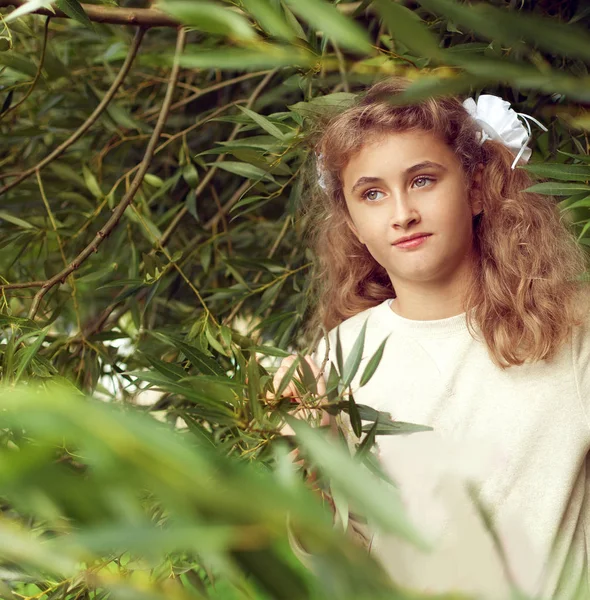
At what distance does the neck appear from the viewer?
112 centimetres

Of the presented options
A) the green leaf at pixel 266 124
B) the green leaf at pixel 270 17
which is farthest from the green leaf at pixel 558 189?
the green leaf at pixel 270 17

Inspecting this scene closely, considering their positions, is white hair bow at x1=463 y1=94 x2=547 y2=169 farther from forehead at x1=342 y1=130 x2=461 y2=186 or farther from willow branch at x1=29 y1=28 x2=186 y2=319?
willow branch at x1=29 y1=28 x2=186 y2=319

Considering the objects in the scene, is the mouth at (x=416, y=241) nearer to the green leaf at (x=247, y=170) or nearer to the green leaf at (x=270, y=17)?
the green leaf at (x=247, y=170)

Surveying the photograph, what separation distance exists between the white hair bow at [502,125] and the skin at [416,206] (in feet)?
0.28

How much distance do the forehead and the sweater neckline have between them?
0.21 meters

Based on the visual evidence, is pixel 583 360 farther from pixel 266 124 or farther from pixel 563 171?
pixel 266 124

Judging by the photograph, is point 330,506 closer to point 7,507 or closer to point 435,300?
point 435,300

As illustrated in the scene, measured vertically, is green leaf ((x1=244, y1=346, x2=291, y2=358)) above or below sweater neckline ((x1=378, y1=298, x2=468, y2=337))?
below

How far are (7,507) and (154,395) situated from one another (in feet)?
1.62

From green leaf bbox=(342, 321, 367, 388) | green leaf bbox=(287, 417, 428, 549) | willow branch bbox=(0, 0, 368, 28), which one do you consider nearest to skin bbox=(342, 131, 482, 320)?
willow branch bbox=(0, 0, 368, 28)

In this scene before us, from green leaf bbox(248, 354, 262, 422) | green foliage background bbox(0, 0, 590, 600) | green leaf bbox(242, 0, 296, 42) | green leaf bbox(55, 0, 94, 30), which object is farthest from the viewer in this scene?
green leaf bbox(55, 0, 94, 30)

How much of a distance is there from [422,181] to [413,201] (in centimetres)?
4

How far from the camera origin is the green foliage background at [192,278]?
227 mm

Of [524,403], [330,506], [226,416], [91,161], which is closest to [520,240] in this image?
[524,403]
